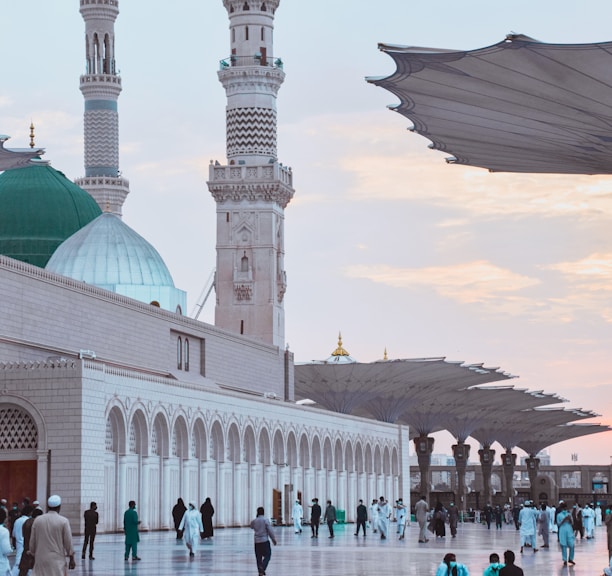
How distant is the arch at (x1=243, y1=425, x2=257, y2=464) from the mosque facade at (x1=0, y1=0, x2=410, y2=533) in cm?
4

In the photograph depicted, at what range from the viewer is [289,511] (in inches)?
1822

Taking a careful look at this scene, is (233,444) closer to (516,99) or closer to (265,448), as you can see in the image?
(265,448)

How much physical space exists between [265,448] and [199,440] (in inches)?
211

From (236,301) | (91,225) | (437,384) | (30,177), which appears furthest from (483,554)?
(437,384)

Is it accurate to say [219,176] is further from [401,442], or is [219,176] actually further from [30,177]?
[401,442]

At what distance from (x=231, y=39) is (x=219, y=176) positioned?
5.60 meters

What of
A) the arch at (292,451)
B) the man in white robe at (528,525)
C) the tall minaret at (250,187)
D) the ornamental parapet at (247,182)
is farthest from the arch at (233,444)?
the ornamental parapet at (247,182)

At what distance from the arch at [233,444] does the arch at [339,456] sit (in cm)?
1095

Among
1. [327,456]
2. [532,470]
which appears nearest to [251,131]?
[327,456]

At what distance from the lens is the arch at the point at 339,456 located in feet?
171

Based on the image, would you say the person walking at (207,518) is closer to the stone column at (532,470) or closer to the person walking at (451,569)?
the person walking at (451,569)

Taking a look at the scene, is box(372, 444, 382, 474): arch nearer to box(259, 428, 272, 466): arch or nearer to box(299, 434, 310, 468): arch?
box(299, 434, 310, 468): arch

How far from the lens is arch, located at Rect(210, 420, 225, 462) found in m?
39.8

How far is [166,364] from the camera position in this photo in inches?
1726
